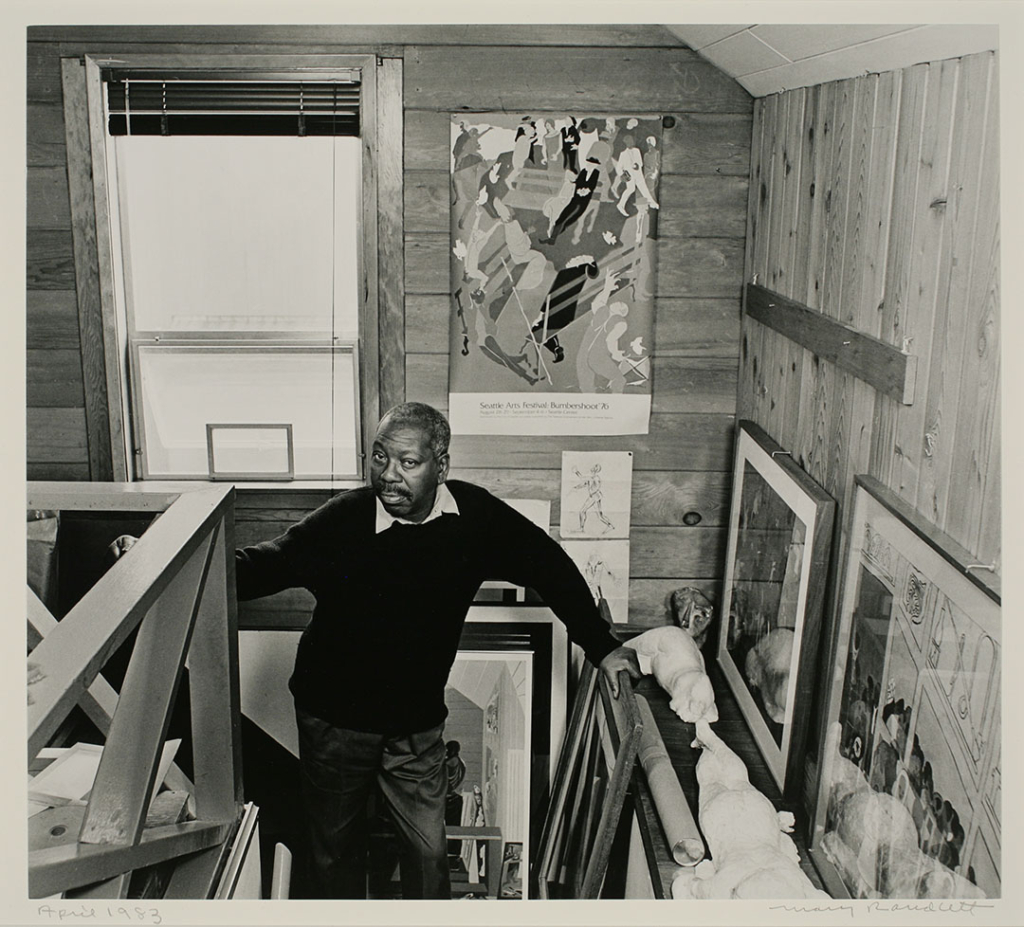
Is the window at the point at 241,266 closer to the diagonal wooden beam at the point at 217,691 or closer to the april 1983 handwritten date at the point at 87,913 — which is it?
the diagonal wooden beam at the point at 217,691

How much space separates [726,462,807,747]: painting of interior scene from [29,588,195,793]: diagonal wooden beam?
2.83 feet

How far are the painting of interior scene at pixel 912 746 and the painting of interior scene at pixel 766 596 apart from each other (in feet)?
0.57

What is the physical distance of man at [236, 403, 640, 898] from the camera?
156 centimetres

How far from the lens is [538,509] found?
1592mm

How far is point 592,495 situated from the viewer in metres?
1.59

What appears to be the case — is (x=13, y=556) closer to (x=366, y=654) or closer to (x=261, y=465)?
(x=261, y=465)

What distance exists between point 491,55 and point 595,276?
→ 37 centimetres

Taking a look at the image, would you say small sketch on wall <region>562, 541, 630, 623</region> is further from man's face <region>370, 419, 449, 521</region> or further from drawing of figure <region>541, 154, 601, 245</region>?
drawing of figure <region>541, 154, 601, 245</region>

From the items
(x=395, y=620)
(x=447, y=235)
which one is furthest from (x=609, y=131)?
(x=395, y=620)

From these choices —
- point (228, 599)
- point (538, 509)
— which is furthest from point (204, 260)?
point (538, 509)

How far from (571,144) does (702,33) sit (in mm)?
242

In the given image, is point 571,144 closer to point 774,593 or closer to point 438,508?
point 438,508

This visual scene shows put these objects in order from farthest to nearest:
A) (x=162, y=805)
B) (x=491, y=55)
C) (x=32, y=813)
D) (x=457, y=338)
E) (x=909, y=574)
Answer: (x=457, y=338), (x=491, y=55), (x=162, y=805), (x=32, y=813), (x=909, y=574)
